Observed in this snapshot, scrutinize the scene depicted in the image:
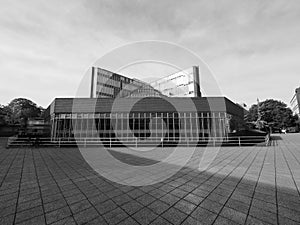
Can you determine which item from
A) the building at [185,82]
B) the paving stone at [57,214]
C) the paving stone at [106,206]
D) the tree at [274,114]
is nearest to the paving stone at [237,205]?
the paving stone at [106,206]

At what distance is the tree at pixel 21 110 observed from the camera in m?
40.7

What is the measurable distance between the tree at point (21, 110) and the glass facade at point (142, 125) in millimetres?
31822

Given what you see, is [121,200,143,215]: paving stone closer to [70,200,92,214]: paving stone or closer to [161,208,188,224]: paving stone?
[161,208,188,224]: paving stone

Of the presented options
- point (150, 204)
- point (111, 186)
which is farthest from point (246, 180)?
point (111, 186)

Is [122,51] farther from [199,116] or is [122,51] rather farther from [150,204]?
[199,116]

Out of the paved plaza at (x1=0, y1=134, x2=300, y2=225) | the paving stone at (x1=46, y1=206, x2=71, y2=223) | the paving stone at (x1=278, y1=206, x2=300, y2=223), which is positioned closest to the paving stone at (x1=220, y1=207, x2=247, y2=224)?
the paved plaza at (x1=0, y1=134, x2=300, y2=225)

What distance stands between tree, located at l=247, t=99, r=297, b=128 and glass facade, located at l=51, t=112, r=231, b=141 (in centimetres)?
3691

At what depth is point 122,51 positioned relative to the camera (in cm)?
907

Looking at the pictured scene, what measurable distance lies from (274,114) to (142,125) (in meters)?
50.4

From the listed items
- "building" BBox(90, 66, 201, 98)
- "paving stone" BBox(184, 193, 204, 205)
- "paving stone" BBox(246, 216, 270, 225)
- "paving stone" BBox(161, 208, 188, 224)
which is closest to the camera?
"paving stone" BBox(246, 216, 270, 225)

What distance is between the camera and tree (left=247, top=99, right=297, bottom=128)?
151 feet

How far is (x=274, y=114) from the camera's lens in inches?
1895

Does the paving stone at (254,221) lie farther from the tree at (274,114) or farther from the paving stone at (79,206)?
the tree at (274,114)

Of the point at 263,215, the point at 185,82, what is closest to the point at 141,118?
the point at 263,215
